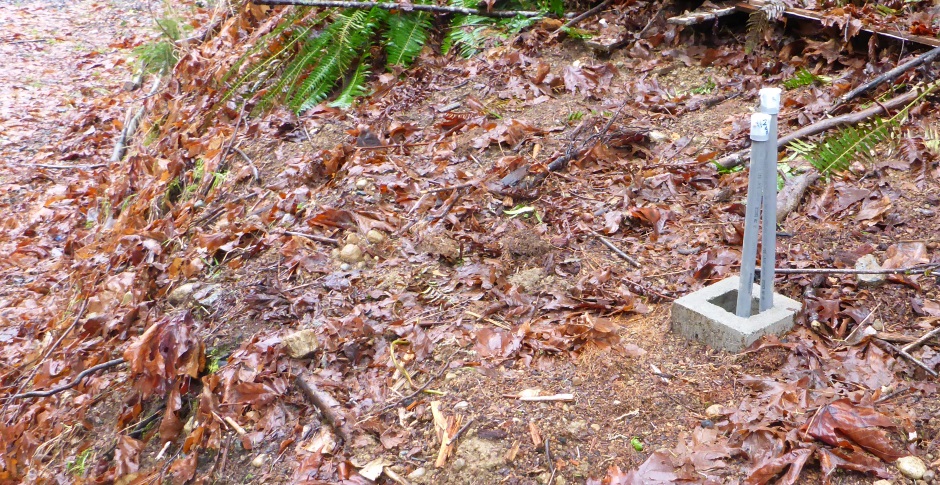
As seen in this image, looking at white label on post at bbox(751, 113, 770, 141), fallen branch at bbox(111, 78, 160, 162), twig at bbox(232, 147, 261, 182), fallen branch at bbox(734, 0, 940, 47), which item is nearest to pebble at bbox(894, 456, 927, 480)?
white label on post at bbox(751, 113, 770, 141)

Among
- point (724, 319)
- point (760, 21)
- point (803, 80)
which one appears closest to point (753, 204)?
point (724, 319)

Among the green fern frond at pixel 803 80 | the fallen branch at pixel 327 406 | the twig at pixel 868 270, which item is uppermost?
the green fern frond at pixel 803 80

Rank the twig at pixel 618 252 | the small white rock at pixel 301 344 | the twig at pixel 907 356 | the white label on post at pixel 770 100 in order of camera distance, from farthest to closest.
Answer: the twig at pixel 618 252 → the small white rock at pixel 301 344 → the twig at pixel 907 356 → the white label on post at pixel 770 100

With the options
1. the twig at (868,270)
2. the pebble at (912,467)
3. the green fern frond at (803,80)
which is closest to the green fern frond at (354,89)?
the green fern frond at (803,80)

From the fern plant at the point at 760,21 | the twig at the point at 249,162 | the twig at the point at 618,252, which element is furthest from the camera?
the twig at the point at 249,162

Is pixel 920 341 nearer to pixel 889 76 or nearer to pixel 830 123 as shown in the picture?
pixel 830 123

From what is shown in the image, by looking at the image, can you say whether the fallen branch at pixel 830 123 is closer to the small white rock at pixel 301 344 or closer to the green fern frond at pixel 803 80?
the green fern frond at pixel 803 80

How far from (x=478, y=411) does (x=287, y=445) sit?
739 millimetres

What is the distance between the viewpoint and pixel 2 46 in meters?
10.2

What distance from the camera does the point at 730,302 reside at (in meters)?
2.72

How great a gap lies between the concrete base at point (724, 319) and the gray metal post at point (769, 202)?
0.24 feet

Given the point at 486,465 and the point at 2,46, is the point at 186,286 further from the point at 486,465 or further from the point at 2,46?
the point at 2,46

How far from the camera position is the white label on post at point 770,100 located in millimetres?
2096

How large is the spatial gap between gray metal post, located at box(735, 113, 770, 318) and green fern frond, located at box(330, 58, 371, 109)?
3525 mm
